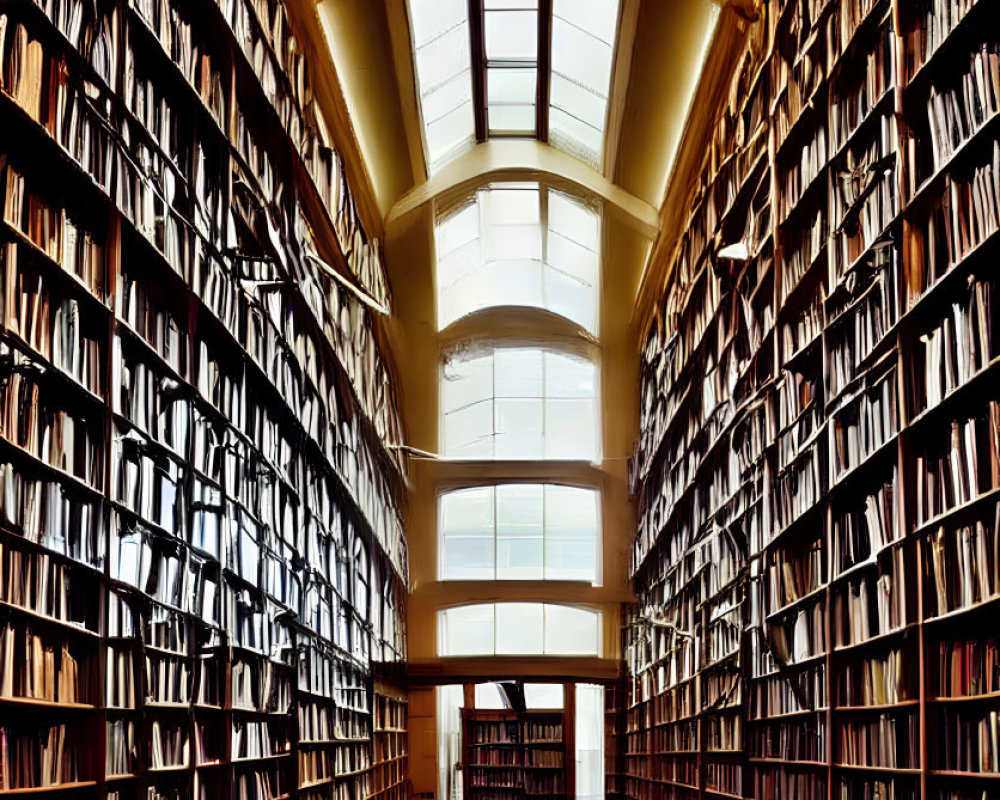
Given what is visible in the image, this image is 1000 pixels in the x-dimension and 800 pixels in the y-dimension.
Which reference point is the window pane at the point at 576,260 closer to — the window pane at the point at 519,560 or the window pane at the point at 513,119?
the window pane at the point at 513,119

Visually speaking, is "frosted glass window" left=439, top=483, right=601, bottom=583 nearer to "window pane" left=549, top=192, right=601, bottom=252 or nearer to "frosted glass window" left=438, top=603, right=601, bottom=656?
"frosted glass window" left=438, top=603, right=601, bottom=656

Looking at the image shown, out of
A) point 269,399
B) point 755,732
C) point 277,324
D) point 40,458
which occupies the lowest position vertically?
point 755,732

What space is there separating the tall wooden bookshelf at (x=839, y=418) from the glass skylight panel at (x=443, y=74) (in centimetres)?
154

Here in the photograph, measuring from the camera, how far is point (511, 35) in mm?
7664

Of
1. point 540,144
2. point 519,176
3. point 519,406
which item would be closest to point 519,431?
point 519,406

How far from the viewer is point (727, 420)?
22.8ft

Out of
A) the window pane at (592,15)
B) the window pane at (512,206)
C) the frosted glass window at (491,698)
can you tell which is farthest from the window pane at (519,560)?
the window pane at (592,15)

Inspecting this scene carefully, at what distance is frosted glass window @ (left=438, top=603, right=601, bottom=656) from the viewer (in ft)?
28.5

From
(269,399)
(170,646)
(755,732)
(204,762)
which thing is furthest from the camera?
(755,732)

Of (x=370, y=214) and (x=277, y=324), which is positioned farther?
(x=370, y=214)

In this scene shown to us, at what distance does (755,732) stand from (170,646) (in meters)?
3.24

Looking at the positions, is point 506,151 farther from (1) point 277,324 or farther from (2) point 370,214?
(1) point 277,324

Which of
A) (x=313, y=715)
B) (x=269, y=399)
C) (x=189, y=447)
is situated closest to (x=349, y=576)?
(x=313, y=715)

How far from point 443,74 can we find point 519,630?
3.78 meters
